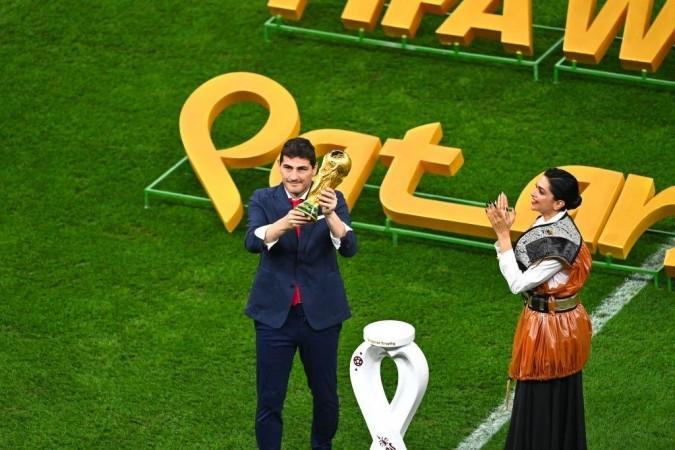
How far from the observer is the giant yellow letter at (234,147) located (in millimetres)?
15602

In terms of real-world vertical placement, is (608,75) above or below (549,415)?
above

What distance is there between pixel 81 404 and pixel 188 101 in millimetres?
4742

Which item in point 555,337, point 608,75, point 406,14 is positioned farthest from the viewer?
point 406,14

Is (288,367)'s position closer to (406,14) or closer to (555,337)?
(555,337)

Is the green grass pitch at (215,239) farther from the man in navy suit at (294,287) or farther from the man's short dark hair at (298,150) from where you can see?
the man's short dark hair at (298,150)

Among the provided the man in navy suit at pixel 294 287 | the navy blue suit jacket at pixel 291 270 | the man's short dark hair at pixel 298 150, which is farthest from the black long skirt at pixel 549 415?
the man's short dark hair at pixel 298 150

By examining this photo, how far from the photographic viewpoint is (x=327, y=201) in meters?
10.1

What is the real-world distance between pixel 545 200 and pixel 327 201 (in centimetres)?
149

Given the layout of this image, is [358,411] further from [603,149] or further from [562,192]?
[603,149]

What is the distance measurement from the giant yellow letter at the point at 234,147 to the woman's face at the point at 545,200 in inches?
207

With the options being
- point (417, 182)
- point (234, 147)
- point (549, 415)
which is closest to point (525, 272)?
point (549, 415)

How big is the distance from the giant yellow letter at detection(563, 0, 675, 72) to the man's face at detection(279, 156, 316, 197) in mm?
7327

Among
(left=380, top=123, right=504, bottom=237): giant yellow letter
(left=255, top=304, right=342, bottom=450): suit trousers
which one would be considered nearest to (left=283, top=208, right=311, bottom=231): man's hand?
(left=255, top=304, right=342, bottom=450): suit trousers

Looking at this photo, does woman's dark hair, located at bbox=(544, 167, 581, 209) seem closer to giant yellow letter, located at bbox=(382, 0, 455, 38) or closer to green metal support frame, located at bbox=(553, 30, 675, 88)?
green metal support frame, located at bbox=(553, 30, 675, 88)
